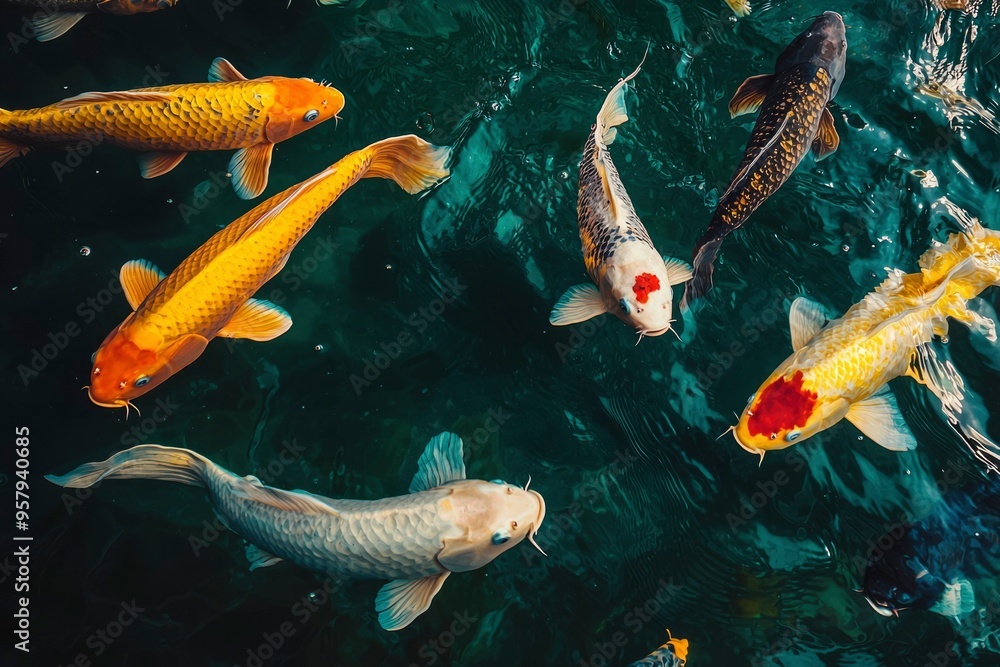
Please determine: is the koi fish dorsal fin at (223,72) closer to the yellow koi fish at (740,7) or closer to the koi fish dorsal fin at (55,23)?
the koi fish dorsal fin at (55,23)

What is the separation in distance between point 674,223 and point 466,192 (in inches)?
51.9

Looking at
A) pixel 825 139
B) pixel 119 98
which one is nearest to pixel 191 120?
pixel 119 98

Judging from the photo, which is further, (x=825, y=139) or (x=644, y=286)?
(x=825, y=139)

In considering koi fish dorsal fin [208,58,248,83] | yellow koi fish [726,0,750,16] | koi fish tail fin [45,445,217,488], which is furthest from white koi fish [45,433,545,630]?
yellow koi fish [726,0,750,16]

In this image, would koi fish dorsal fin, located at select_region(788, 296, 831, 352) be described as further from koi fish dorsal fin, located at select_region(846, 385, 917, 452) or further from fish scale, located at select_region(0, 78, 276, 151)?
fish scale, located at select_region(0, 78, 276, 151)

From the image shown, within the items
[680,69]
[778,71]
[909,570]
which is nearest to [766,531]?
[909,570]

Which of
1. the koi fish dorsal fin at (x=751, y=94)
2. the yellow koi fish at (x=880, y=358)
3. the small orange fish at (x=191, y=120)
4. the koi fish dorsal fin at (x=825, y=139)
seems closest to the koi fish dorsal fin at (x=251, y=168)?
the small orange fish at (x=191, y=120)

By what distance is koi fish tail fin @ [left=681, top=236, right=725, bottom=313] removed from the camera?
3715 millimetres

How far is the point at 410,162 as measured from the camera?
4.31m

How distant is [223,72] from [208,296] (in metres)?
1.51

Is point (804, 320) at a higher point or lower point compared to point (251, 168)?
lower

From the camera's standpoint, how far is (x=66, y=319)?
174 inches

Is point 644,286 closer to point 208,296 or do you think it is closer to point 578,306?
point 578,306

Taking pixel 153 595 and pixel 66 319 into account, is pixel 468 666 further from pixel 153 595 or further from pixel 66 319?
pixel 66 319
